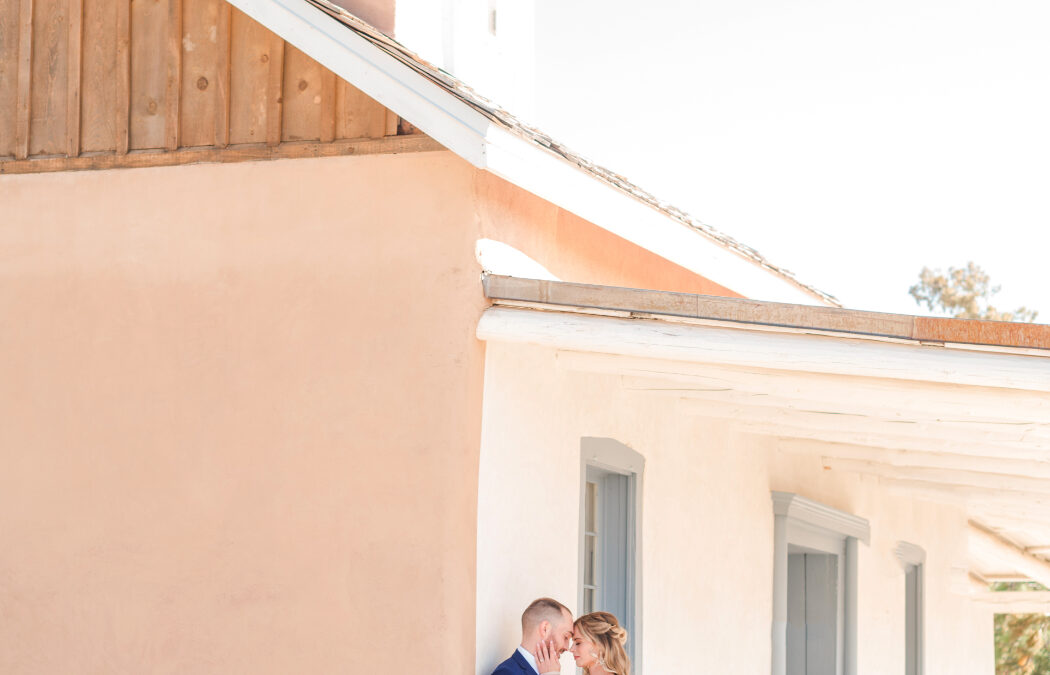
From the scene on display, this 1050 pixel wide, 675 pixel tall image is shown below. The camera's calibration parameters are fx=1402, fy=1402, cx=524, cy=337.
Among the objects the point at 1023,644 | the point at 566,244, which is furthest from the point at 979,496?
the point at 1023,644

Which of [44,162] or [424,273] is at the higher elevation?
[44,162]

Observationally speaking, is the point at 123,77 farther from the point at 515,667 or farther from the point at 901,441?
the point at 901,441

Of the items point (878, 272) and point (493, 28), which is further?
point (878, 272)

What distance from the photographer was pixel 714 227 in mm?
8773

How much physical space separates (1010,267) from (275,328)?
52367 mm

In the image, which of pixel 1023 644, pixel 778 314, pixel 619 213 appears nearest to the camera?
pixel 778 314

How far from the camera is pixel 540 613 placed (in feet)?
19.9

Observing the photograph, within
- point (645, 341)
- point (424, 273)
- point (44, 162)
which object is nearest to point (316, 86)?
point (424, 273)

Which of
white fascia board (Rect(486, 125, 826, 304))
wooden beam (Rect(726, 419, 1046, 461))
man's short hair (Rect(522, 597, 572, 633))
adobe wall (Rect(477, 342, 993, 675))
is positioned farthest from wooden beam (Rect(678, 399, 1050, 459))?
man's short hair (Rect(522, 597, 572, 633))

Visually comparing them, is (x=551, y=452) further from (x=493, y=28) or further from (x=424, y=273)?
(x=493, y=28)

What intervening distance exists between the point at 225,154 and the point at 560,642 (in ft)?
8.95

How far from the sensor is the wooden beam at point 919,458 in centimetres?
851

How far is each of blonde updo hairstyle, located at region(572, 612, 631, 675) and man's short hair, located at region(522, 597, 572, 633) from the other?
19cm

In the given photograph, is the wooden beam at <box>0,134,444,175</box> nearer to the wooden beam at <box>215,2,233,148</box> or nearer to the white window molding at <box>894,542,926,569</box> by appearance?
the wooden beam at <box>215,2,233,148</box>
